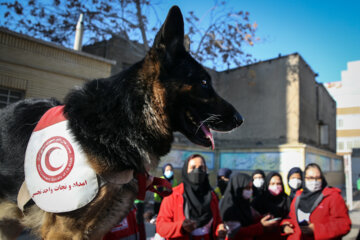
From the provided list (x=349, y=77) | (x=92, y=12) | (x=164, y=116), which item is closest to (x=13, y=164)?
(x=164, y=116)

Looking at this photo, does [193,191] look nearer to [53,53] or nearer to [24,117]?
[24,117]

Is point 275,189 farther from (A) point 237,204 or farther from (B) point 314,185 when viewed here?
(A) point 237,204

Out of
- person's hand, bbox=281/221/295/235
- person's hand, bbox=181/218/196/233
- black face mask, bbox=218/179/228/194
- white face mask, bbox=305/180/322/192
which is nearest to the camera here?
person's hand, bbox=181/218/196/233

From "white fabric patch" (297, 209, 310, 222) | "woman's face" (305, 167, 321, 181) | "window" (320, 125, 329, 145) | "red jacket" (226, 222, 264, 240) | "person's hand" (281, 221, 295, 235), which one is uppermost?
"window" (320, 125, 329, 145)

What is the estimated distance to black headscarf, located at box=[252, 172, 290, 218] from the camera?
4195mm

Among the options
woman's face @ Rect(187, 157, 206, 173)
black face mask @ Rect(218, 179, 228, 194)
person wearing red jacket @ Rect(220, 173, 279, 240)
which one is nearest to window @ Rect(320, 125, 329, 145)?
black face mask @ Rect(218, 179, 228, 194)

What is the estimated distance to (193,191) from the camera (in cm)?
347

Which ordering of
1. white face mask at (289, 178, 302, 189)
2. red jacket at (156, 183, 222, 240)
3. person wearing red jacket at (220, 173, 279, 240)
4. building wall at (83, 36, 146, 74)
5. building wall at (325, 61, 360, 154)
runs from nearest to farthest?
red jacket at (156, 183, 222, 240) → person wearing red jacket at (220, 173, 279, 240) → white face mask at (289, 178, 302, 189) → building wall at (83, 36, 146, 74) → building wall at (325, 61, 360, 154)

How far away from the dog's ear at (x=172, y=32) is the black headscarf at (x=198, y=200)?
2.20 m

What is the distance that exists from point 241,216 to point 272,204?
853 mm

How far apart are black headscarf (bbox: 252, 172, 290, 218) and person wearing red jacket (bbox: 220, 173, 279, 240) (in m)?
0.42

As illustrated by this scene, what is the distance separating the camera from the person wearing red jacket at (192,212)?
2962mm

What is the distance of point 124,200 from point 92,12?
1373 centimetres

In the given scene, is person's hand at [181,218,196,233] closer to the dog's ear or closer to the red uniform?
the red uniform
